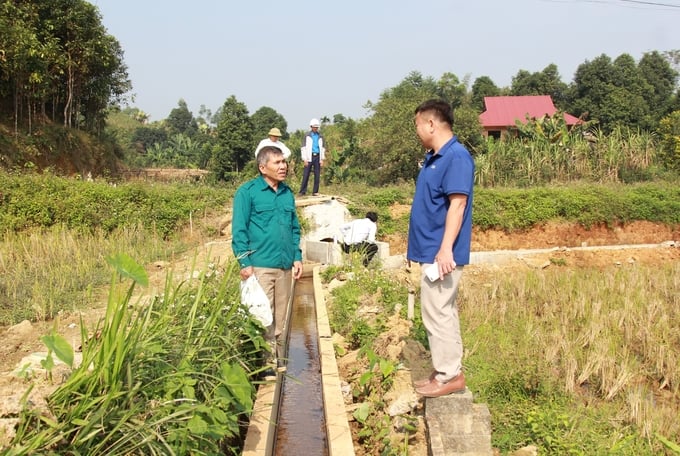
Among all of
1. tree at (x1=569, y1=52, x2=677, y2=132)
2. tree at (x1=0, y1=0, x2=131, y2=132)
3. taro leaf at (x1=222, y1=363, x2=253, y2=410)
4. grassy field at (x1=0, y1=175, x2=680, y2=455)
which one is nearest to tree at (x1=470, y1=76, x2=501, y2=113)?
tree at (x1=569, y1=52, x2=677, y2=132)

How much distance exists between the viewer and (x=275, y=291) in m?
5.27

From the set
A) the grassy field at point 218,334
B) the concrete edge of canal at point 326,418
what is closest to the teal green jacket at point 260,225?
the grassy field at point 218,334

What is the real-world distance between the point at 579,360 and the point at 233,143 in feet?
83.9

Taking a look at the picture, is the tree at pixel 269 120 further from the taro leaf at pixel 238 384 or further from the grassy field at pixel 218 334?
the taro leaf at pixel 238 384

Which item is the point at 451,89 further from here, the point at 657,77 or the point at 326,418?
the point at 326,418

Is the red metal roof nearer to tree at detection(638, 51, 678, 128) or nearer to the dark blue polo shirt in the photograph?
tree at detection(638, 51, 678, 128)

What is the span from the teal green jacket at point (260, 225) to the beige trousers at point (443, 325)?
4.98 ft

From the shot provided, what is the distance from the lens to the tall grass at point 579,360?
448 centimetres

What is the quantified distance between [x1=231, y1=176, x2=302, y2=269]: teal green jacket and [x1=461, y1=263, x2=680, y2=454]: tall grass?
191cm

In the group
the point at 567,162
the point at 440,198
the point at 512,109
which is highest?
the point at 512,109

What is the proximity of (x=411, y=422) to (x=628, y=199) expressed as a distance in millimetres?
15315

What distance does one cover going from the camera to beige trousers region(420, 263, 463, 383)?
3.89 metres

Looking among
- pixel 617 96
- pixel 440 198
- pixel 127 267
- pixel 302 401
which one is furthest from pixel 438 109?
pixel 617 96

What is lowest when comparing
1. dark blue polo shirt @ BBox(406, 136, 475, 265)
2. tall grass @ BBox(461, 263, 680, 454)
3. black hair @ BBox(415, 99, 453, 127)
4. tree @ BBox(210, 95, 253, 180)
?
tall grass @ BBox(461, 263, 680, 454)
